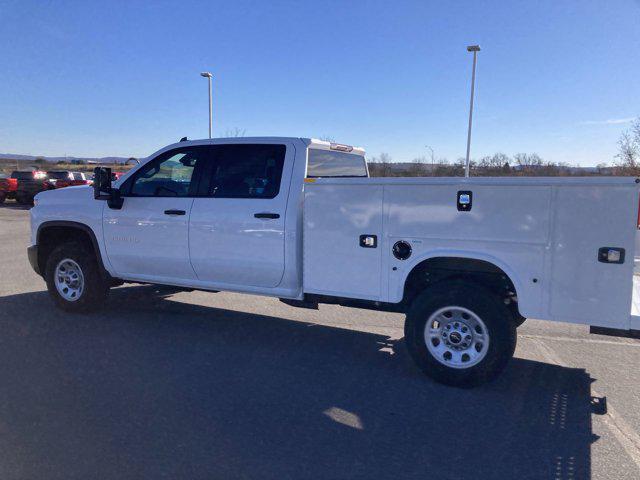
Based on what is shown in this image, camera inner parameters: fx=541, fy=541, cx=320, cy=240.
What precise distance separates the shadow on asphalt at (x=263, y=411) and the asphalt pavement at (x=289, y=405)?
0.5 inches

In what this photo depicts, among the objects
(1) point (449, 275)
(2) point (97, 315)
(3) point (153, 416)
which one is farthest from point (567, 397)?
(2) point (97, 315)

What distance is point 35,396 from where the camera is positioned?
4.11m

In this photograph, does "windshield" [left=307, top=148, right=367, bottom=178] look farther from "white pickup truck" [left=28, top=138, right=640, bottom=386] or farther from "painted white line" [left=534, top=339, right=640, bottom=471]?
"painted white line" [left=534, top=339, right=640, bottom=471]

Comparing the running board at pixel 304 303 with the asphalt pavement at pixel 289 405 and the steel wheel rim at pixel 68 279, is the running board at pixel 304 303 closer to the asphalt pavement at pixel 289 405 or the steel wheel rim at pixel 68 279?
→ the asphalt pavement at pixel 289 405

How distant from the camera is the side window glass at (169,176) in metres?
5.88

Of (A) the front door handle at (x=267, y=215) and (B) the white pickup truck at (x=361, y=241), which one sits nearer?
(B) the white pickup truck at (x=361, y=241)

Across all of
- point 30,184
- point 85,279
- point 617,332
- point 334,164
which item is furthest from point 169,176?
point 30,184

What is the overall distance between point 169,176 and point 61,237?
188cm

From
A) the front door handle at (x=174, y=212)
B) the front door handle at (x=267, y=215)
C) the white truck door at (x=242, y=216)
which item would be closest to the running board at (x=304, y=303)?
the white truck door at (x=242, y=216)

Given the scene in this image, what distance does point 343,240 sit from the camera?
4801 millimetres

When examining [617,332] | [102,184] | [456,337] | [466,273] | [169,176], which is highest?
[169,176]

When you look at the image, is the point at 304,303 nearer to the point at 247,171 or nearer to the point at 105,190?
the point at 247,171

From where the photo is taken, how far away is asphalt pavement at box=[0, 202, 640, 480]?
326cm

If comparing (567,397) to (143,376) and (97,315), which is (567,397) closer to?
(143,376)
